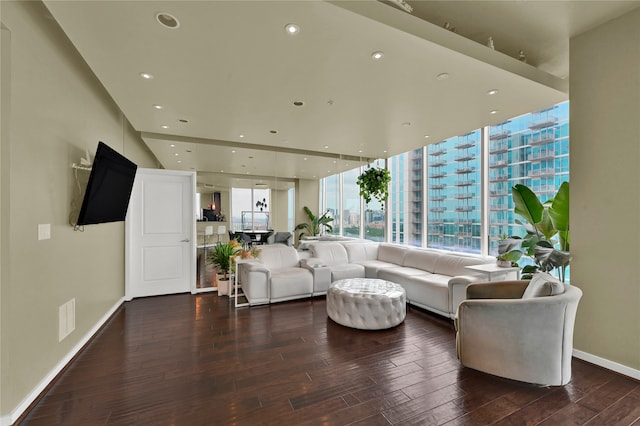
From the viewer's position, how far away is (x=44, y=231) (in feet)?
7.53

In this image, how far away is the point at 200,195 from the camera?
46.3 ft

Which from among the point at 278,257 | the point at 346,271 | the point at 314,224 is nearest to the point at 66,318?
the point at 278,257

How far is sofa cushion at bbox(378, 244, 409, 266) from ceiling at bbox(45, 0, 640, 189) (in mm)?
2380

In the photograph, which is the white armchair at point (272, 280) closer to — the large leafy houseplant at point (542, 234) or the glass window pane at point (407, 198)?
the glass window pane at point (407, 198)

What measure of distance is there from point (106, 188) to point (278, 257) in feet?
9.59

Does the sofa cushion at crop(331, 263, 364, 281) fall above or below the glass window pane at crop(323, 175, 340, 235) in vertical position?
below

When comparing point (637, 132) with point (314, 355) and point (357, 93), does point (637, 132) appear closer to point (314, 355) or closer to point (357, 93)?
point (357, 93)

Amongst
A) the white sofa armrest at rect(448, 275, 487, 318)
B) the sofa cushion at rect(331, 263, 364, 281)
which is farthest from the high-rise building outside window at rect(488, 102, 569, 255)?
the sofa cushion at rect(331, 263, 364, 281)

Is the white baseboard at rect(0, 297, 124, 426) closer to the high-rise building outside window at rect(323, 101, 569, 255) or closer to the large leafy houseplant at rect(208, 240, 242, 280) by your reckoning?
the large leafy houseplant at rect(208, 240, 242, 280)

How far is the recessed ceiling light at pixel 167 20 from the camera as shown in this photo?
1.98m

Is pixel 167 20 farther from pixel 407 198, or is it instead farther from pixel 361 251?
pixel 407 198

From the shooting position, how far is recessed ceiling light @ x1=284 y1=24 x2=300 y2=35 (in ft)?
6.91

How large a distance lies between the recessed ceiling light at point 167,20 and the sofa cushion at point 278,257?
12.0 feet

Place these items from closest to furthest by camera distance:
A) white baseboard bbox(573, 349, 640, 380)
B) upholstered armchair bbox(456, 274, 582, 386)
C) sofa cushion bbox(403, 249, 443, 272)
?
upholstered armchair bbox(456, 274, 582, 386) → white baseboard bbox(573, 349, 640, 380) → sofa cushion bbox(403, 249, 443, 272)
